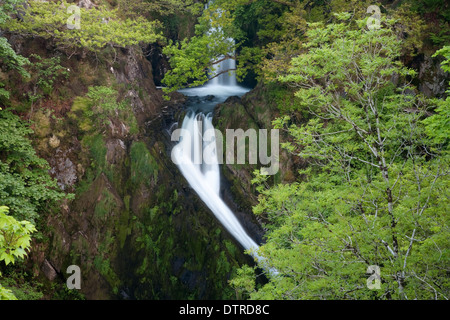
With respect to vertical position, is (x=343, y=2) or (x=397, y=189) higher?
(x=343, y=2)

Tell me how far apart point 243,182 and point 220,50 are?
7.00m

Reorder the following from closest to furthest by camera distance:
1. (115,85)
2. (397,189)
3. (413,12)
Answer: (397,189), (413,12), (115,85)

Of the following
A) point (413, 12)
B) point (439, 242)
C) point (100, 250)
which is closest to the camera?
point (439, 242)

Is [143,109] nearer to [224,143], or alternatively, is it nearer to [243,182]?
[224,143]

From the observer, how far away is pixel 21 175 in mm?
10547

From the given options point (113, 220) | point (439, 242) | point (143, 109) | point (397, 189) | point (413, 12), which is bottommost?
point (113, 220)

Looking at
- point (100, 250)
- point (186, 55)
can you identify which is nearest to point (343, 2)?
point (186, 55)

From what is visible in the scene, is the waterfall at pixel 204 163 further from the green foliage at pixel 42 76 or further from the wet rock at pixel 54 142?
the green foliage at pixel 42 76

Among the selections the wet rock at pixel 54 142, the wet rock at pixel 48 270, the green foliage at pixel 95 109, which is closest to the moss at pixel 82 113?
the green foliage at pixel 95 109

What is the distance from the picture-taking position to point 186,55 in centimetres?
1666

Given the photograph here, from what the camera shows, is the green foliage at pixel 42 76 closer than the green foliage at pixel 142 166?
Yes

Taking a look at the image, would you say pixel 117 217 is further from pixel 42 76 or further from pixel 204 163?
pixel 42 76

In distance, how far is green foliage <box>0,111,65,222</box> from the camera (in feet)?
31.4

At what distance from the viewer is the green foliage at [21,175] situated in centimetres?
959
